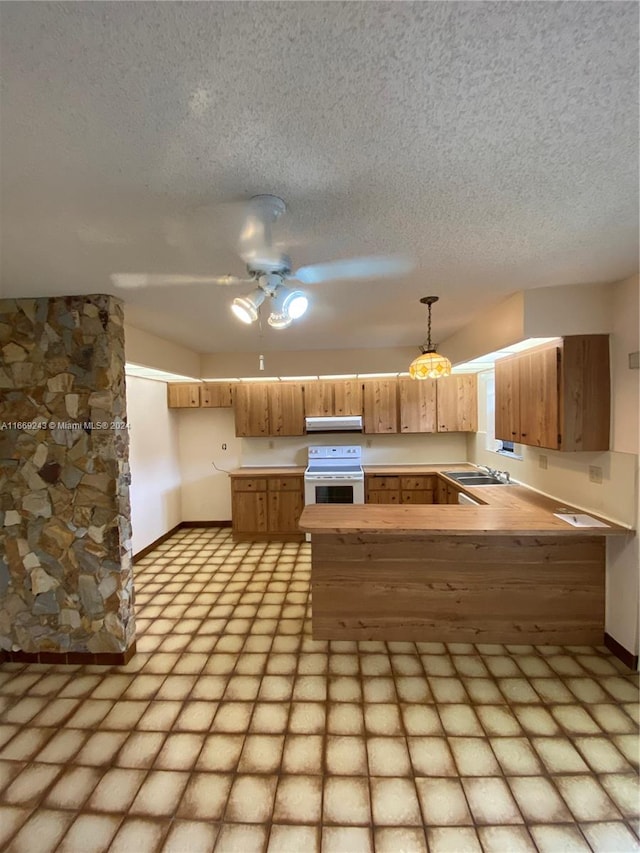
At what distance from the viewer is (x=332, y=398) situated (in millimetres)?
4961

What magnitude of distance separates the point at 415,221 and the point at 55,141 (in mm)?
1244

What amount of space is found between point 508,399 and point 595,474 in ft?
3.26

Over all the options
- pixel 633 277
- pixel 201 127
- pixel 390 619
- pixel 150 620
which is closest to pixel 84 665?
pixel 150 620

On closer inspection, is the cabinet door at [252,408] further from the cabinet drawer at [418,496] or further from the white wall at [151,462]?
the cabinet drawer at [418,496]

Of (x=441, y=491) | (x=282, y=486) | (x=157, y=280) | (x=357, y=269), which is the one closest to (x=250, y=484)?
(x=282, y=486)

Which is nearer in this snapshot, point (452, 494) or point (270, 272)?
point (270, 272)

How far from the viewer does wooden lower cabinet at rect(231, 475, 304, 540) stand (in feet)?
15.7

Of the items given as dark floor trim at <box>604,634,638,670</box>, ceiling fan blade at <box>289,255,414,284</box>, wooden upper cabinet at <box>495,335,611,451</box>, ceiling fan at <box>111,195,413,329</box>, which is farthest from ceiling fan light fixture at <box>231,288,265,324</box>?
dark floor trim at <box>604,634,638,670</box>

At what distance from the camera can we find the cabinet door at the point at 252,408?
5.00 m

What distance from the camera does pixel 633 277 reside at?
2232 mm

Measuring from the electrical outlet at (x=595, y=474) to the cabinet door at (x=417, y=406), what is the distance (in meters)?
2.32

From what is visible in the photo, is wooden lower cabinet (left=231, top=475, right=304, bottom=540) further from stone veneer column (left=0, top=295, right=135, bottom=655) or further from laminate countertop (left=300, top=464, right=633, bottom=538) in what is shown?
stone veneer column (left=0, top=295, right=135, bottom=655)

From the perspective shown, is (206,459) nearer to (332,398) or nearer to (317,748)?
(332,398)

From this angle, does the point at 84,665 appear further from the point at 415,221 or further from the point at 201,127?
the point at 415,221
